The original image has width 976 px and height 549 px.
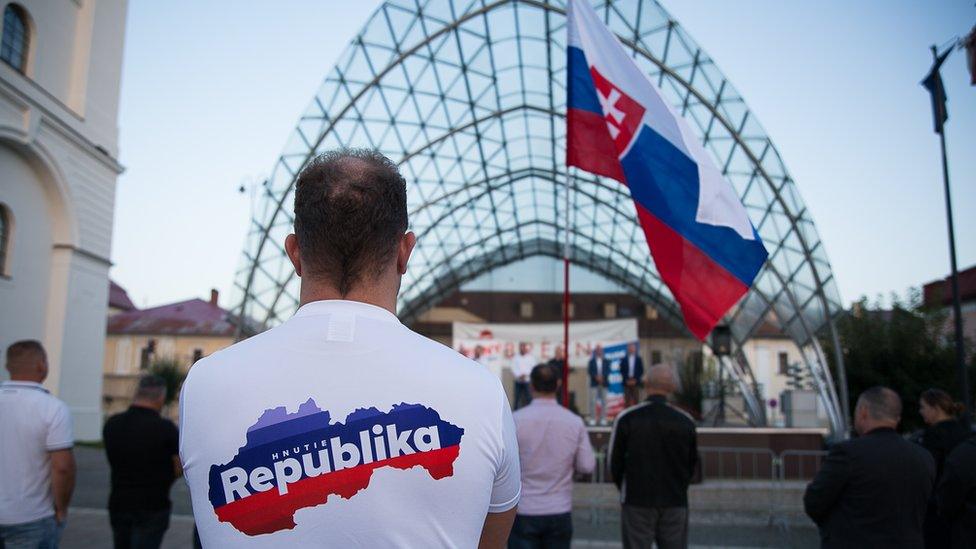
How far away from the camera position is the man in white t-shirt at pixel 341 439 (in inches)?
58.6

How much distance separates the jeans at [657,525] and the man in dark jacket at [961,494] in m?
1.98

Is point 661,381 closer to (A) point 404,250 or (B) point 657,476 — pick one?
(B) point 657,476

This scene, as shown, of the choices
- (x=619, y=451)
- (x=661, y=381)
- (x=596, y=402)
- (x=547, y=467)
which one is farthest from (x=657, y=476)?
(x=596, y=402)

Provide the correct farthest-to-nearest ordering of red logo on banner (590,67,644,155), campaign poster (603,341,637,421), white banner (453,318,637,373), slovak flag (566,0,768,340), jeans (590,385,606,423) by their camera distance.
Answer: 1. white banner (453,318,637,373)
2. campaign poster (603,341,637,421)
3. jeans (590,385,606,423)
4. red logo on banner (590,67,644,155)
5. slovak flag (566,0,768,340)

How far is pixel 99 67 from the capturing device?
25250mm

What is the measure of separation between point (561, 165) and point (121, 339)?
157ft

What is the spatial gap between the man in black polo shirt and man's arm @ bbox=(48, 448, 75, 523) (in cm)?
85

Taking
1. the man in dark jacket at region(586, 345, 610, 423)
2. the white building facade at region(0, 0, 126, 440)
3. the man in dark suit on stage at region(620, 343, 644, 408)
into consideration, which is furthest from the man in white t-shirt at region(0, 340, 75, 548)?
the man in dark jacket at region(586, 345, 610, 423)

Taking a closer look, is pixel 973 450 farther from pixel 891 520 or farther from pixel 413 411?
pixel 413 411

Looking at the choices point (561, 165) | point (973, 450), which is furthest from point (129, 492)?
point (561, 165)

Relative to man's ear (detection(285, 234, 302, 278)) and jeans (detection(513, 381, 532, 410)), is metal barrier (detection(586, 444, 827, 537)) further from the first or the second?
man's ear (detection(285, 234, 302, 278))

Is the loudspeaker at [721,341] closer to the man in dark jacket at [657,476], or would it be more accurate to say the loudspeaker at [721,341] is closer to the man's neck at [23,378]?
the man in dark jacket at [657,476]

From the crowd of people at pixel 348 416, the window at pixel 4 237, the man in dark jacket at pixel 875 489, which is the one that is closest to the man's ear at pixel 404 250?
the crowd of people at pixel 348 416

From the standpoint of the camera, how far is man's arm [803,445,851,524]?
4.95 metres
